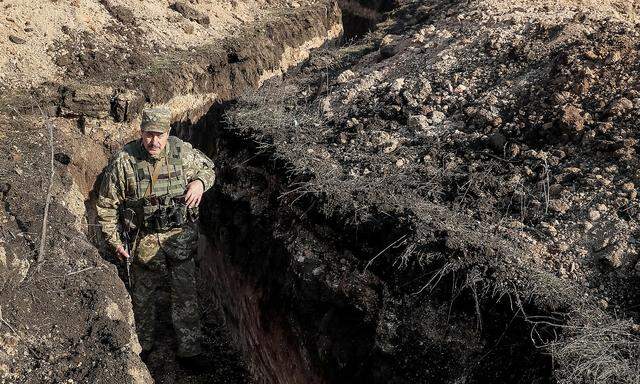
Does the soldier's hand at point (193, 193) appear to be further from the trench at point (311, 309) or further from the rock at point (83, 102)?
the rock at point (83, 102)

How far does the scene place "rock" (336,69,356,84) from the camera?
22.8 feet

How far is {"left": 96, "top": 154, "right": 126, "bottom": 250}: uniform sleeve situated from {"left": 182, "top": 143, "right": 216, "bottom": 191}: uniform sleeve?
50 centimetres

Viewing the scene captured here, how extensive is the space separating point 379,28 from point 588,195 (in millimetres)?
6076

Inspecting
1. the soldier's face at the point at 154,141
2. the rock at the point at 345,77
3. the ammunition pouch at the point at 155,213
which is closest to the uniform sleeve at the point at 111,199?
Answer: the ammunition pouch at the point at 155,213

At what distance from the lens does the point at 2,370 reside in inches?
133

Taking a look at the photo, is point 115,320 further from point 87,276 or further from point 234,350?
point 234,350

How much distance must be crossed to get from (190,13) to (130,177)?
564cm

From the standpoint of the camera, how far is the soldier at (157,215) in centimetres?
461

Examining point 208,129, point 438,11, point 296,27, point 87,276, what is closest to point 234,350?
point 87,276

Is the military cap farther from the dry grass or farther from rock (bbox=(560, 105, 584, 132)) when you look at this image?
rock (bbox=(560, 105, 584, 132))

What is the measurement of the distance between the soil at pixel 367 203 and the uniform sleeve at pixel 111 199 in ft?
0.86

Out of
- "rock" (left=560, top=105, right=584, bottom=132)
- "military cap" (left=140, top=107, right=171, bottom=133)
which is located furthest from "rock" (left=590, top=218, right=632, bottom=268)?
"military cap" (left=140, top=107, right=171, bottom=133)

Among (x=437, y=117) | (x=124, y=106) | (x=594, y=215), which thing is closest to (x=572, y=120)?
(x=594, y=215)

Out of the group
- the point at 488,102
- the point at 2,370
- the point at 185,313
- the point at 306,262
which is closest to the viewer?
the point at 2,370
